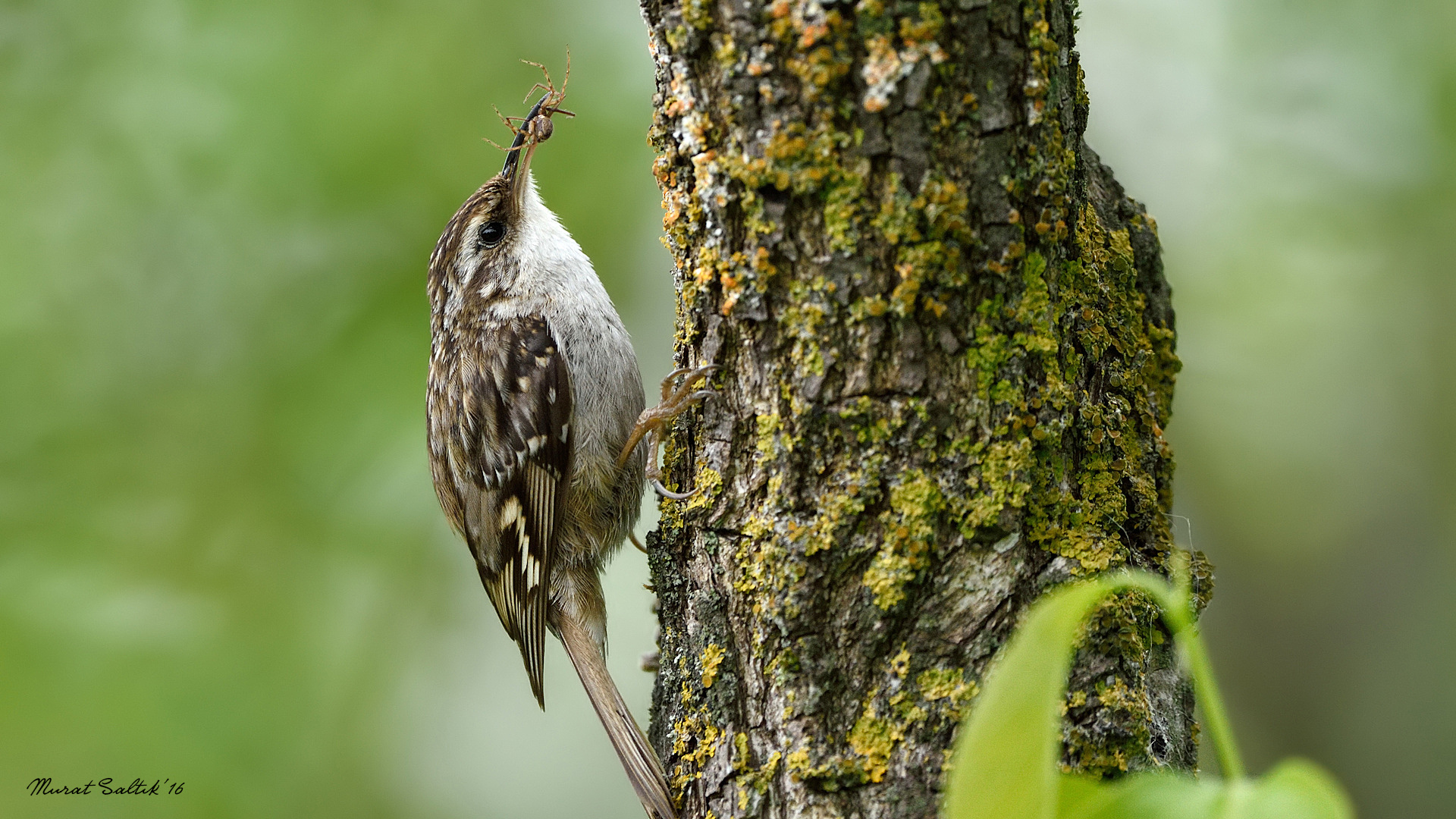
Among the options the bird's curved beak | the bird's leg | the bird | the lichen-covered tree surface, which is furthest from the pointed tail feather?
the bird's curved beak

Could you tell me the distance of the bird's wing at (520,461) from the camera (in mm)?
2906

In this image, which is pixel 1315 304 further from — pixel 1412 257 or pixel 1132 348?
pixel 1132 348

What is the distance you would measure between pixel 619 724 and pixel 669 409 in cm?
80

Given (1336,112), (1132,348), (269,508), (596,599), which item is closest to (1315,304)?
(1336,112)

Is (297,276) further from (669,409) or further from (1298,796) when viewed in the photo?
(1298,796)

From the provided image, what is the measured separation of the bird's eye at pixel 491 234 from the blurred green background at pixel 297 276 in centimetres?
34

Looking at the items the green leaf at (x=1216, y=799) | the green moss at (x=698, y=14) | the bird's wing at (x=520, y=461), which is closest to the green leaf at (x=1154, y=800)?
the green leaf at (x=1216, y=799)

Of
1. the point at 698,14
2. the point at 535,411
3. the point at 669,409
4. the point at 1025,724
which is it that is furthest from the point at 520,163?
the point at 1025,724

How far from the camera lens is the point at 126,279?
10.9ft

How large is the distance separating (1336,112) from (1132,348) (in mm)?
2217

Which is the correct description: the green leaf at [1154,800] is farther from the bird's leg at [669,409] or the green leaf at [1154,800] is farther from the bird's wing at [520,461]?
the bird's wing at [520,461]

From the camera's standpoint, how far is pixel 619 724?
236 cm

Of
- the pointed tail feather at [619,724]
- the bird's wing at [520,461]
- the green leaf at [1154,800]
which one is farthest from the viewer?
the bird's wing at [520,461]

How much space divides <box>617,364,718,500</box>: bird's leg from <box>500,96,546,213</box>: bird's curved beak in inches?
38.4
